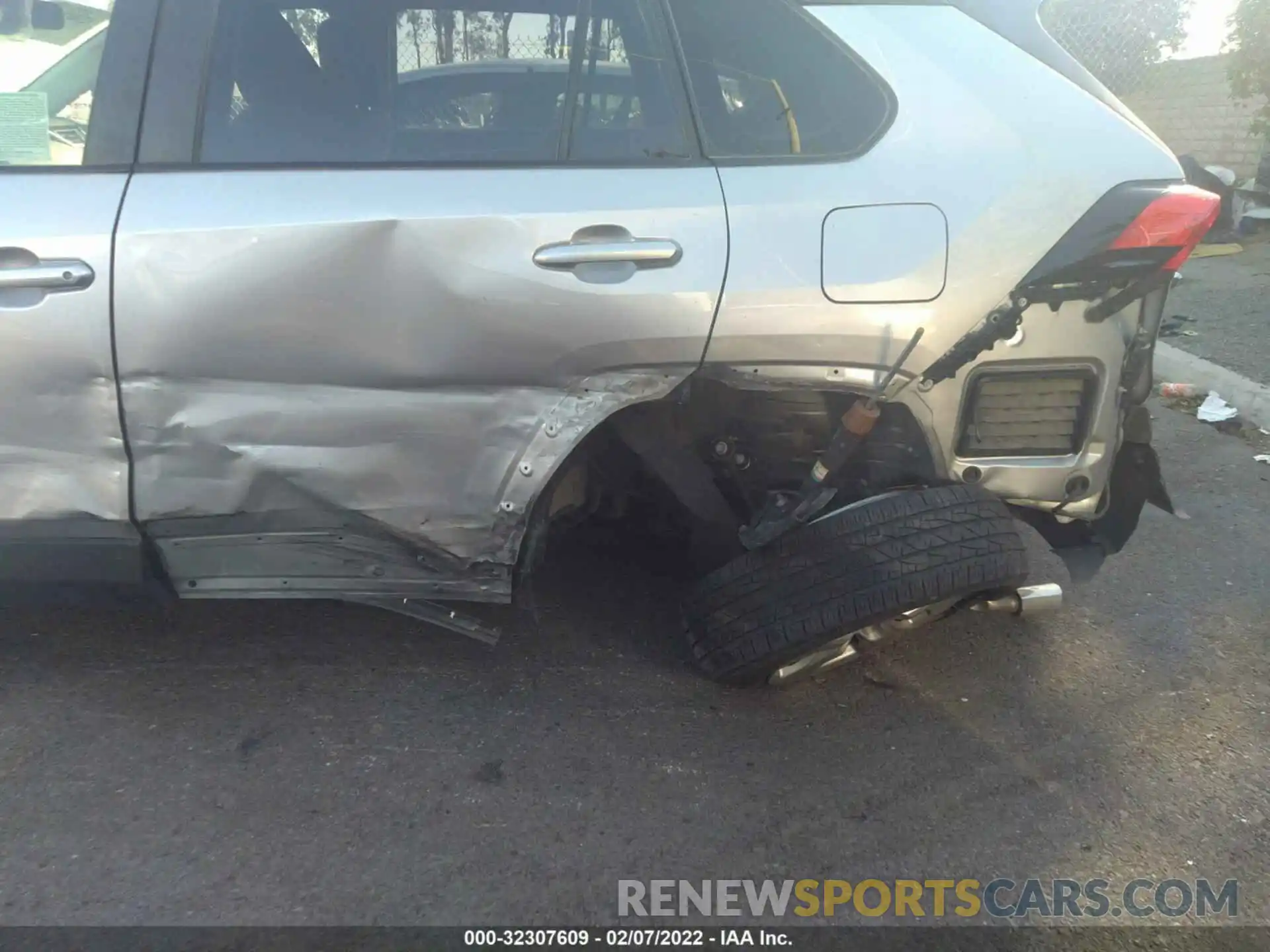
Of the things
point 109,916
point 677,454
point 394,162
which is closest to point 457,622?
point 677,454

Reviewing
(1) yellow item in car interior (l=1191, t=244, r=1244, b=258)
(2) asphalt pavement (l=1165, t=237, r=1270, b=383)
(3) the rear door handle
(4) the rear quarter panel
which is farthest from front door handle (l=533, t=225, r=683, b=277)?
(1) yellow item in car interior (l=1191, t=244, r=1244, b=258)

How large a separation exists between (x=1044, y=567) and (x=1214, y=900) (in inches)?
57.3

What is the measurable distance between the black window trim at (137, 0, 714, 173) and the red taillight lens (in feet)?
3.12

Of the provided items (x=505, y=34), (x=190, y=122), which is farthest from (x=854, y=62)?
(x=190, y=122)

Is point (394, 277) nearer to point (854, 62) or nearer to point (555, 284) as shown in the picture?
point (555, 284)

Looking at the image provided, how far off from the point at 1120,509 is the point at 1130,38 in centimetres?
673

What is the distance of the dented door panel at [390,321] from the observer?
2.07m

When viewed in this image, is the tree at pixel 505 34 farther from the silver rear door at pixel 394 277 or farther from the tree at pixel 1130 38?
the tree at pixel 1130 38

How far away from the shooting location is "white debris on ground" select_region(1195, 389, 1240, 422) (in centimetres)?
464

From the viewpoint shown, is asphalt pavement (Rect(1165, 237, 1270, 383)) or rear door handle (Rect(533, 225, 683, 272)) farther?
asphalt pavement (Rect(1165, 237, 1270, 383))

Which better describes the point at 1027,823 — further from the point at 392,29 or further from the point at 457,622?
the point at 392,29

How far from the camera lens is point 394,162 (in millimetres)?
2164

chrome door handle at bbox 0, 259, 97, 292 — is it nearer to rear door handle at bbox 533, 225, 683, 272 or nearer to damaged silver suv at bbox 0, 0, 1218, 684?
damaged silver suv at bbox 0, 0, 1218, 684

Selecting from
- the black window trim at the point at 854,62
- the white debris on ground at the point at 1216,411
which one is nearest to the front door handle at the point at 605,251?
the black window trim at the point at 854,62
